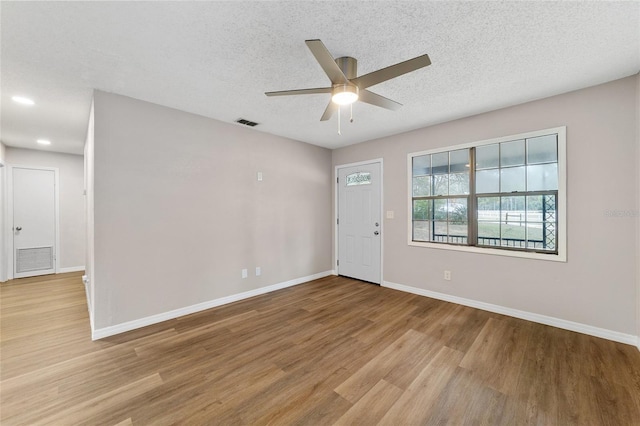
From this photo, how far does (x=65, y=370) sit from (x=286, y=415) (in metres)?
1.99

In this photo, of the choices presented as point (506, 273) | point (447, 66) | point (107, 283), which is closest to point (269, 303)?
point (107, 283)

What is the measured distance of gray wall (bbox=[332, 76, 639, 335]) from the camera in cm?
247

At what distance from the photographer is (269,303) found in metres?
3.60

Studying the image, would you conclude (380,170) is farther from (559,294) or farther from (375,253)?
(559,294)

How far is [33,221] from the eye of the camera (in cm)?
503

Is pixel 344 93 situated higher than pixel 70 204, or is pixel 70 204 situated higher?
pixel 344 93

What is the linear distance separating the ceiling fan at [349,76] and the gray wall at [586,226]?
6.81 feet

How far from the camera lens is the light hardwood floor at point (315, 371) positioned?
1.67 metres

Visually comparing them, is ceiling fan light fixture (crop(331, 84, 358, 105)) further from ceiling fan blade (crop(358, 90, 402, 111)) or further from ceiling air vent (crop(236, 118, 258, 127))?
ceiling air vent (crop(236, 118, 258, 127))

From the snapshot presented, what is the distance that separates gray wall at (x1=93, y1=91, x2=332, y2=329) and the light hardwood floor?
480 millimetres

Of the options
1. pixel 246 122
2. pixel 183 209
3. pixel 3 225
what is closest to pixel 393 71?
pixel 246 122

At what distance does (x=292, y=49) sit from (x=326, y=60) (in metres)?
0.49

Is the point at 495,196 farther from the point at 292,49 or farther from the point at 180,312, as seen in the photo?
the point at 180,312

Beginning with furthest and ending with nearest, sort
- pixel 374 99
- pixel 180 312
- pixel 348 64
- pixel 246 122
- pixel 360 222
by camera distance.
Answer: pixel 360 222 < pixel 246 122 < pixel 180 312 < pixel 374 99 < pixel 348 64
